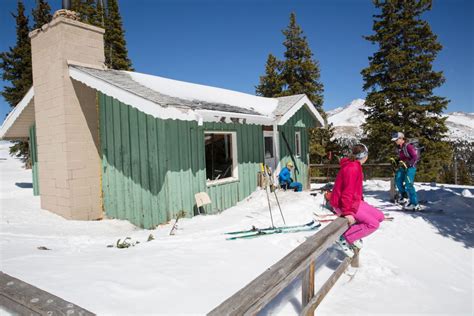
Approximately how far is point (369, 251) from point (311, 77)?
21245 millimetres

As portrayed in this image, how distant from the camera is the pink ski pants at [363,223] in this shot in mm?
3689

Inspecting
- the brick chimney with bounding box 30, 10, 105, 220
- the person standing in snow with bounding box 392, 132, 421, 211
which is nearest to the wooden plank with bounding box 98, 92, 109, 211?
the brick chimney with bounding box 30, 10, 105, 220

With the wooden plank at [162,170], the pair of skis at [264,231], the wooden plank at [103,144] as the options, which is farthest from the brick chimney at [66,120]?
the pair of skis at [264,231]

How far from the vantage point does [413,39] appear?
18094 millimetres

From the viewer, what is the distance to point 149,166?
6.88 meters

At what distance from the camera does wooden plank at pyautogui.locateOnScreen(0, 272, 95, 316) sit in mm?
1740

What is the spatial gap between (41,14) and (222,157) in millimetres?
25366

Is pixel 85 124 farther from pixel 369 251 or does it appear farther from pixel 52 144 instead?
pixel 369 251

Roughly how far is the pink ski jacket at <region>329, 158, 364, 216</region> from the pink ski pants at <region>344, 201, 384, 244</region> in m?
0.19

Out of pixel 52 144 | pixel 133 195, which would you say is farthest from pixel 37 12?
pixel 133 195

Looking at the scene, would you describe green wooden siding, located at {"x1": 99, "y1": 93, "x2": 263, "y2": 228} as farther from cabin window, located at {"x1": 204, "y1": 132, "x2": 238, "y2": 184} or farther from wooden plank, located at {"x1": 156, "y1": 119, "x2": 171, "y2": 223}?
cabin window, located at {"x1": 204, "y1": 132, "x2": 238, "y2": 184}

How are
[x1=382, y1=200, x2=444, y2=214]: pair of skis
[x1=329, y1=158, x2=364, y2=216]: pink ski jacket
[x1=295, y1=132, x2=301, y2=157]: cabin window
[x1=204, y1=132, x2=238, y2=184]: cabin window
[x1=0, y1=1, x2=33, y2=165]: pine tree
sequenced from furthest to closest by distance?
1. [x1=0, y1=1, x2=33, y2=165]: pine tree
2. [x1=295, y1=132, x2=301, y2=157]: cabin window
3. [x1=204, y1=132, x2=238, y2=184]: cabin window
4. [x1=382, y1=200, x2=444, y2=214]: pair of skis
5. [x1=329, y1=158, x2=364, y2=216]: pink ski jacket

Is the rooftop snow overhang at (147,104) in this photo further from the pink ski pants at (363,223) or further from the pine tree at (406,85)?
the pine tree at (406,85)

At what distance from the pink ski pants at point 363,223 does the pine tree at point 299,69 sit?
814 inches
